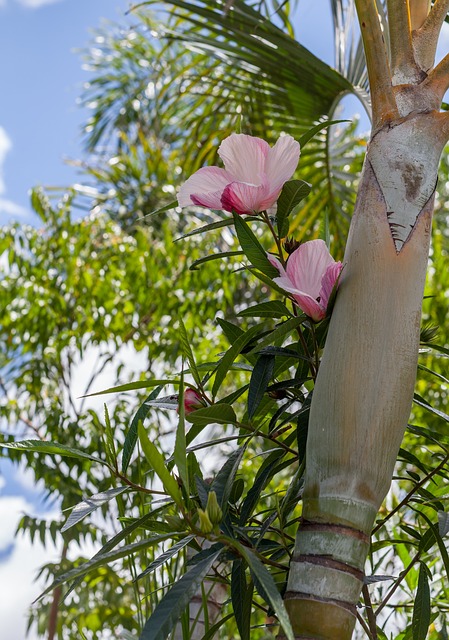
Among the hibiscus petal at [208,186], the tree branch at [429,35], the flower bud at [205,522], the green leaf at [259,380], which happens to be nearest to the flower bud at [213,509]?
the flower bud at [205,522]

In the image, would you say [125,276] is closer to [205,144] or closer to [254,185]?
[205,144]

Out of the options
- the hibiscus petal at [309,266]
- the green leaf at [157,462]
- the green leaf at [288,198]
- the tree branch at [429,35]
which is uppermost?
the tree branch at [429,35]

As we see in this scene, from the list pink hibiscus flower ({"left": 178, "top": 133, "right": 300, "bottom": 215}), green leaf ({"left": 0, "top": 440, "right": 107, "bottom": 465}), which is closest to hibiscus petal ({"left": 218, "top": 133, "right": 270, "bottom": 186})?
pink hibiscus flower ({"left": 178, "top": 133, "right": 300, "bottom": 215})

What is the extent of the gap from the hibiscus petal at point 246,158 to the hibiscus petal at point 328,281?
0.08 meters

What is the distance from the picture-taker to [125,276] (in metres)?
3.00

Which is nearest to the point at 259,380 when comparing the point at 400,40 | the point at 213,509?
the point at 213,509

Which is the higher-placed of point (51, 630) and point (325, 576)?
point (51, 630)

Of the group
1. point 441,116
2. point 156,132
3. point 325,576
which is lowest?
point 325,576

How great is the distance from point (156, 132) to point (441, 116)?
4.82 m

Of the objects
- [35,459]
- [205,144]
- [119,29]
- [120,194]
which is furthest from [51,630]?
[119,29]

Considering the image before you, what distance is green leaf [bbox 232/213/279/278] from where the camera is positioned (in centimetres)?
51

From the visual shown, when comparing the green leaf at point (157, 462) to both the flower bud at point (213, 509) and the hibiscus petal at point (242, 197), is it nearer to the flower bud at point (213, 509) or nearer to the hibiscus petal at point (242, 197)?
the flower bud at point (213, 509)

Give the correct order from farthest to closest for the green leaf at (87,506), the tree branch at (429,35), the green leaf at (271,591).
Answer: the tree branch at (429,35), the green leaf at (87,506), the green leaf at (271,591)

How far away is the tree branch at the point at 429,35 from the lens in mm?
552
